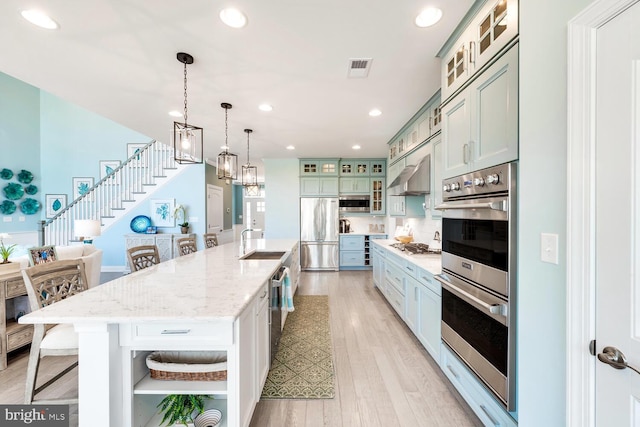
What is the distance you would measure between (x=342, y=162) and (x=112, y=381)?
563 cm

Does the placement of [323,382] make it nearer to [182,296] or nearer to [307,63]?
[182,296]

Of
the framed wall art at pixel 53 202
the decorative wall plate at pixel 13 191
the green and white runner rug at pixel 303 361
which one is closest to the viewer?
the green and white runner rug at pixel 303 361

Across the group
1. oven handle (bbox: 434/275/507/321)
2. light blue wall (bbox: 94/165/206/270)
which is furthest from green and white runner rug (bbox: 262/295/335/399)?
light blue wall (bbox: 94/165/206/270)

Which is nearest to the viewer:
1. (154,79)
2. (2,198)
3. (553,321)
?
(553,321)

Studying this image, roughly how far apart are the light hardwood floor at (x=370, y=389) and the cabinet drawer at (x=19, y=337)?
0.14 meters

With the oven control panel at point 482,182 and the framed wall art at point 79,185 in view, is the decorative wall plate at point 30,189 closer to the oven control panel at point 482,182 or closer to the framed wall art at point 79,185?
the framed wall art at point 79,185

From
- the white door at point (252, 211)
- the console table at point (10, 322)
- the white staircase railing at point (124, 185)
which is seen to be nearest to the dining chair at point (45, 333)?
the console table at point (10, 322)

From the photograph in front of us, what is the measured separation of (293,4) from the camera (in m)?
1.64

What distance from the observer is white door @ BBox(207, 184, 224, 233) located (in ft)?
22.1

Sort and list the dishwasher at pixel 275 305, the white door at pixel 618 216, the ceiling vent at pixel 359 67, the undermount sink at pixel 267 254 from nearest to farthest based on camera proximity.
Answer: the white door at pixel 618 216 < the dishwasher at pixel 275 305 < the ceiling vent at pixel 359 67 < the undermount sink at pixel 267 254

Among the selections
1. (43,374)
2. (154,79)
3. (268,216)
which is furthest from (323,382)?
(268,216)

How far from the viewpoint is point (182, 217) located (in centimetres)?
634

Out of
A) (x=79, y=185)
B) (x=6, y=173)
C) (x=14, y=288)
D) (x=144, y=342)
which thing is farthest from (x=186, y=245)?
(x=6, y=173)

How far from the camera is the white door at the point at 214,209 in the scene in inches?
266
